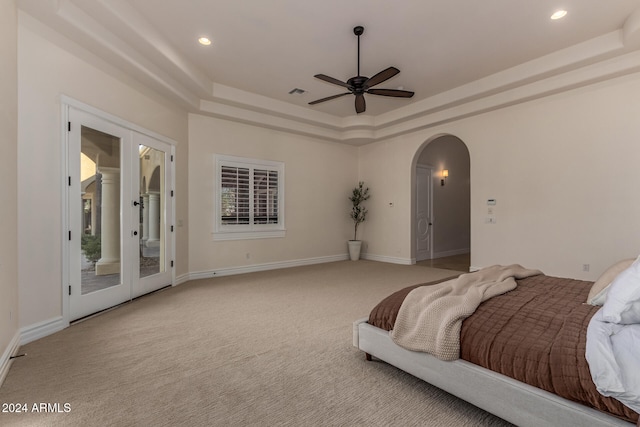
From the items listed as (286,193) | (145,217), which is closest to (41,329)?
(145,217)

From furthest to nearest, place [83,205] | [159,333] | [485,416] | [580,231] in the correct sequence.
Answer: [580,231] → [83,205] → [159,333] → [485,416]

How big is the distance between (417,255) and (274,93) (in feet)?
16.7

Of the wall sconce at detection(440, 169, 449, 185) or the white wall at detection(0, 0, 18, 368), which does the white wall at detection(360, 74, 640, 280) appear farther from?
the white wall at detection(0, 0, 18, 368)

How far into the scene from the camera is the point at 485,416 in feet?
6.10

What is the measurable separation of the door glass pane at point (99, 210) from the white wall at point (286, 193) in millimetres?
1667

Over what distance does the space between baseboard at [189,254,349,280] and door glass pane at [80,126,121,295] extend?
5.85ft

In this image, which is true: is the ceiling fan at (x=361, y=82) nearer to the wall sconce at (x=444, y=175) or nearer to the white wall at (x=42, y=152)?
the white wall at (x=42, y=152)

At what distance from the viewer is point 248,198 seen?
6.39 m

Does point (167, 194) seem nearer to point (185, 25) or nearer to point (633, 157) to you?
point (185, 25)

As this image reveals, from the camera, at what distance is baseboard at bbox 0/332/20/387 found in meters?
2.26

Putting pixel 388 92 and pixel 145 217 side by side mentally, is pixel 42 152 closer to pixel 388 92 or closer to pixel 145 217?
pixel 145 217

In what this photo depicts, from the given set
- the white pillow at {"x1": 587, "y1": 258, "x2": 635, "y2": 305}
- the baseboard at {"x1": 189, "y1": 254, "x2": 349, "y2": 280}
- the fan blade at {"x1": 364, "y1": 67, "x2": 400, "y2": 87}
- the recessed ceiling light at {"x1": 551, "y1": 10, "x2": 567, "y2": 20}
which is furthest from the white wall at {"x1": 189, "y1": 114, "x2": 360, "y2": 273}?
the white pillow at {"x1": 587, "y1": 258, "x2": 635, "y2": 305}

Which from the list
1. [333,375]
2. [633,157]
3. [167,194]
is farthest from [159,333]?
[633,157]

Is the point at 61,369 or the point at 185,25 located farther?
the point at 185,25
